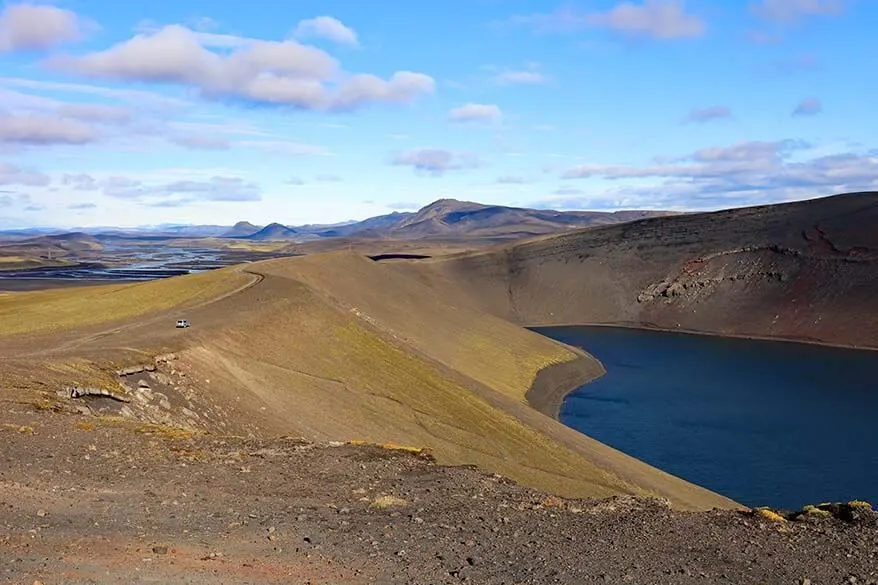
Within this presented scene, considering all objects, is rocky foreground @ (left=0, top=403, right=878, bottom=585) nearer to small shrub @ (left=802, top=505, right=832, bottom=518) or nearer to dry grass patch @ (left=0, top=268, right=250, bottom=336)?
small shrub @ (left=802, top=505, right=832, bottom=518)

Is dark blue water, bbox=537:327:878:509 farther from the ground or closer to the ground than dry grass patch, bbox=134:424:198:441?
closer to the ground

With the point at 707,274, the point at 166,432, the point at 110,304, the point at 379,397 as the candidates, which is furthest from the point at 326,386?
the point at 707,274

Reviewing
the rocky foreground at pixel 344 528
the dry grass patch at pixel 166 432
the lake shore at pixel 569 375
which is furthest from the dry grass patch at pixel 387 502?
the lake shore at pixel 569 375

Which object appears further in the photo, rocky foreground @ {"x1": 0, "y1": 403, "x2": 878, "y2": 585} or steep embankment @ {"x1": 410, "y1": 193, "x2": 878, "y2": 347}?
steep embankment @ {"x1": 410, "y1": 193, "x2": 878, "y2": 347}

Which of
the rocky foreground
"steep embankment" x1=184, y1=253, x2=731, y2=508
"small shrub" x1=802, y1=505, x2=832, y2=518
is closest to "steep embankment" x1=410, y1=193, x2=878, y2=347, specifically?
"steep embankment" x1=184, y1=253, x2=731, y2=508

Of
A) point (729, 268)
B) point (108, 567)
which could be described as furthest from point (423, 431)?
point (729, 268)

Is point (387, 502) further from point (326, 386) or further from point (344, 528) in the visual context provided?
point (326, 386)

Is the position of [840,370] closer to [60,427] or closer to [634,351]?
[634,351]
